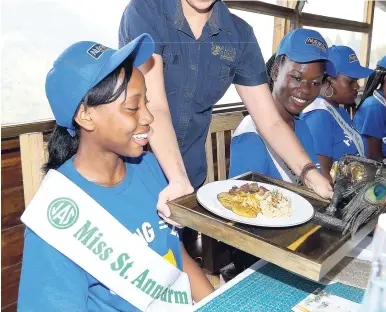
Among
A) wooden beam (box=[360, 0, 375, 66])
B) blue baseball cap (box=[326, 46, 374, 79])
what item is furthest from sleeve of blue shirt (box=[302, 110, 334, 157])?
wooden beam (box=[360, 0, 375, 66])

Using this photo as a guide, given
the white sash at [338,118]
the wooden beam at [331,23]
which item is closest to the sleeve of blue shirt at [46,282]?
the white sash at [338,118]

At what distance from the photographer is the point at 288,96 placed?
5.90 feet

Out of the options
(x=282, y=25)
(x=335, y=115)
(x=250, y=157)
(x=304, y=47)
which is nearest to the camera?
(x=250, y=157)

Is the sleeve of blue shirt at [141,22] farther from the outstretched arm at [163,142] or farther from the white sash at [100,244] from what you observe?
the white sash at [100,244]

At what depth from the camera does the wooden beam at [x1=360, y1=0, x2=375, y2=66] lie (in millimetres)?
4789

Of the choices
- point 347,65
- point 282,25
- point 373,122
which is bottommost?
point 373,122

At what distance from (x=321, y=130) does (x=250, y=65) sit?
780mm

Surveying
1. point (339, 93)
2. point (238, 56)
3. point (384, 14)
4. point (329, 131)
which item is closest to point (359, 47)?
point (384, 14)

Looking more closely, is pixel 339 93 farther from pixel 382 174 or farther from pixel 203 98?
pixel 382 174

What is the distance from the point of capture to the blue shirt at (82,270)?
34.3 inches

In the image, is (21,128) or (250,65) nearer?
(250,65)

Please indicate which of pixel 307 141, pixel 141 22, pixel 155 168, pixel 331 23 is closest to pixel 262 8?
pixel 331 23

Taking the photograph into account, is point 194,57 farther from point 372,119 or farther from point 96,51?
point 372,119

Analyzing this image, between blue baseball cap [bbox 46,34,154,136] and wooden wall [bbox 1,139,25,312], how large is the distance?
1.06m
